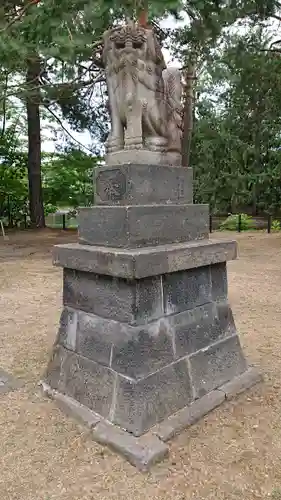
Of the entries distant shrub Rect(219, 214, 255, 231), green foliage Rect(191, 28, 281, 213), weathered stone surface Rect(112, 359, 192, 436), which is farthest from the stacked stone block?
distant shrub Rect(219, 214, 255, 231)

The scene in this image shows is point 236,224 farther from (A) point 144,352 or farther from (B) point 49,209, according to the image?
(A) point 144,352

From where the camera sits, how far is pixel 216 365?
9.75 feet

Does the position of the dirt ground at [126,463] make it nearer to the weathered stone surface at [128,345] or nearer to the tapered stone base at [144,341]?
the tapered stone base at [144,341]

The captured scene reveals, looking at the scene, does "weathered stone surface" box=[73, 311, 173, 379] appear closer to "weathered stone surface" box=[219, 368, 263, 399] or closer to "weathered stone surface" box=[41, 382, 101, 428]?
"weathered stone surface" box=[41, 382, 101, 428]

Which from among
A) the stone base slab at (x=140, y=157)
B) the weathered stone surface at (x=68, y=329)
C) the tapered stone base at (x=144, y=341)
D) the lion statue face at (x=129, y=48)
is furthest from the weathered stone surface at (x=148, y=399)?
the lion statue face at (x=129, y=48)

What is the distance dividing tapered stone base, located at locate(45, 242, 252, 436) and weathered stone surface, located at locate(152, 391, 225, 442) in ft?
0.12

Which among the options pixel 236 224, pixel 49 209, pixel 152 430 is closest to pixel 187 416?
pixel 152 430

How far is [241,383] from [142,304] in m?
1.13

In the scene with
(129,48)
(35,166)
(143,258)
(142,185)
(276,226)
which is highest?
(35,166)

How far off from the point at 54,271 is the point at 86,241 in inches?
196

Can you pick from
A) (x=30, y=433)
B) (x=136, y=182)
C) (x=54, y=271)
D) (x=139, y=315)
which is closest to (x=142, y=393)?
(x=139, y=315)

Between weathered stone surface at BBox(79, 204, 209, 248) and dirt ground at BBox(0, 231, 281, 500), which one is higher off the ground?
weathered stone surface at BBox(79, 204, 209, 248)

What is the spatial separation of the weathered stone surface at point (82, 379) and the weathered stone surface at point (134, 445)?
0.14m

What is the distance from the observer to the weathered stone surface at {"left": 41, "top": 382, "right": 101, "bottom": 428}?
101 inches
